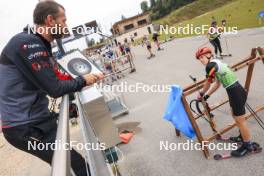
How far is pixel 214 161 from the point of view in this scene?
200 inches

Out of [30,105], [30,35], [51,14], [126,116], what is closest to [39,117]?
[30,105]

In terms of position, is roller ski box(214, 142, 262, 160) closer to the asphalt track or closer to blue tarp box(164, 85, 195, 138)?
the asphalt track

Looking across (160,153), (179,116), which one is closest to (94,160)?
(179,116)

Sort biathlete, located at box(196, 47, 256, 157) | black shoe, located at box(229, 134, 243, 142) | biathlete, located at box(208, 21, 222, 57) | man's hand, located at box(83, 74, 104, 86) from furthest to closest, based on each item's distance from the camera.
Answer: biathlete, located at box(208, 21, 222, 57) → black shoe, located at box(229, 134, 243, 142) → biathlete, located at box(196, 47, 256, 157) → man's hand, located at box(83, 74, 104, 86)

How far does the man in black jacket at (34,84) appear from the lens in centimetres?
226

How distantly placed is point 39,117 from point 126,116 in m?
7.32

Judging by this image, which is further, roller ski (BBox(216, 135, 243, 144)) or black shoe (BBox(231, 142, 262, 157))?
roller ski (BBox(216, 135, 243, 144))

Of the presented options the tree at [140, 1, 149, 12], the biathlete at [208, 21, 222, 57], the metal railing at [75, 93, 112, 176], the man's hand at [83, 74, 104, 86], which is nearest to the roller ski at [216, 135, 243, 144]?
the man's hand at [83, 74, 104, 86]

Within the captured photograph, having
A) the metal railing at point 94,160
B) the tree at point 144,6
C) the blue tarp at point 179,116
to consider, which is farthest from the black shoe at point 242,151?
the tree at point 144,6

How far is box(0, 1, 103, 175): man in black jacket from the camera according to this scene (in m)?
2.26

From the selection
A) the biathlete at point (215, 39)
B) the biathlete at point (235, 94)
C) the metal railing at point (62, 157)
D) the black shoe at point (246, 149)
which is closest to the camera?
the metal railing at point (62, 157)

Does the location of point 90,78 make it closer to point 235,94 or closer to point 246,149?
point 235,94

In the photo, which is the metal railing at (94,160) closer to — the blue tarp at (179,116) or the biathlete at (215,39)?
the blue tarp at (179,116)

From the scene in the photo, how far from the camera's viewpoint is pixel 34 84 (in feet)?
7.93
